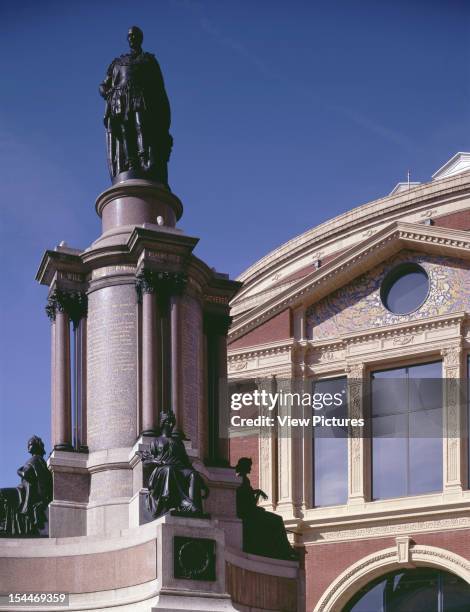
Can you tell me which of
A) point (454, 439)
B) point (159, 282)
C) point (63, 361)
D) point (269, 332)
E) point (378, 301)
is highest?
point (378, 301)

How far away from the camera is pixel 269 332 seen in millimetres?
47531

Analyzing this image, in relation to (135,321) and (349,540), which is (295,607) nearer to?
(135,321)

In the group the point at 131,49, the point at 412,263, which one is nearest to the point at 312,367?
the point at 412,263

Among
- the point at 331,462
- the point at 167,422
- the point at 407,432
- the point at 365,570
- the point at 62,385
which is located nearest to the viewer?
the point at 167,422

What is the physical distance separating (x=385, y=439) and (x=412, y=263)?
18.7 ft

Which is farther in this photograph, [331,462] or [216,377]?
[331,462]

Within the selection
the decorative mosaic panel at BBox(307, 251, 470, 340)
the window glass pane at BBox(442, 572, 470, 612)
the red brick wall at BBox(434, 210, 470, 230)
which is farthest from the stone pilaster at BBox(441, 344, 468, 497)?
the red brick wall at BBox(434, 210, 470, 230)

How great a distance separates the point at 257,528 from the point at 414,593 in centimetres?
1677

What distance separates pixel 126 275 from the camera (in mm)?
26266

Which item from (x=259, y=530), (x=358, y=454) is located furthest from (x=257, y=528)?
(x=358, y=454)

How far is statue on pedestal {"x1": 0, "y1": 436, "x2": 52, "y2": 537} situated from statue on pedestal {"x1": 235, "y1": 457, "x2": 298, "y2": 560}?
12.0ft

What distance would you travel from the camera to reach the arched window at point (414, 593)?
41.4 m

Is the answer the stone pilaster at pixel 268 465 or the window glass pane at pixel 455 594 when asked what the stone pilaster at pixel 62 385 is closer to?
the window glass pane at pixel 455 594

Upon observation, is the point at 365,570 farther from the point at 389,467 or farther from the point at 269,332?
the point at 269,332
